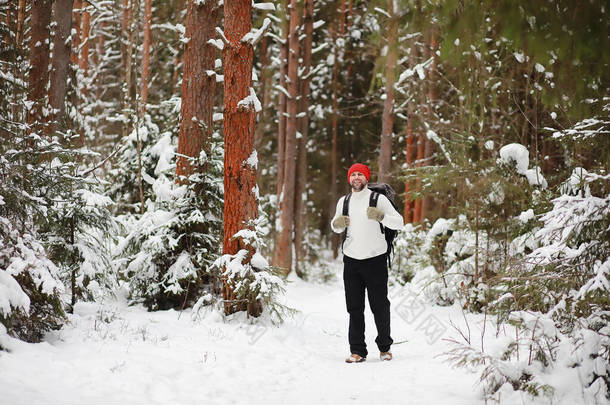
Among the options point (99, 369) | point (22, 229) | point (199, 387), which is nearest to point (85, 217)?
point (22, 229)

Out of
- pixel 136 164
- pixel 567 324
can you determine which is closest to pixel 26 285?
pixel 567 324

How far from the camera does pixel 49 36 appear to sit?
9102 millimetres

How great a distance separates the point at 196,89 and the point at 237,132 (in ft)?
6.96

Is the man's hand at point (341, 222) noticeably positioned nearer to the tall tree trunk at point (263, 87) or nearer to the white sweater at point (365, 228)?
the white sweater at point (365, 228)

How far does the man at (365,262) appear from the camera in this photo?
5.51m

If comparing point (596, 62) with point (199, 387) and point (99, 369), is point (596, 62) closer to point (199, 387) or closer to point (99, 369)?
point (199, 387)

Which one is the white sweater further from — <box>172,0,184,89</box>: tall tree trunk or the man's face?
<box>172,0,184,89</box>: tall tree trunk

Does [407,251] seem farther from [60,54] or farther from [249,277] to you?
[60,54]

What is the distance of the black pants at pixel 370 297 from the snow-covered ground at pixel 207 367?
0.88ft

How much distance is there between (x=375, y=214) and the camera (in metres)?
5.42

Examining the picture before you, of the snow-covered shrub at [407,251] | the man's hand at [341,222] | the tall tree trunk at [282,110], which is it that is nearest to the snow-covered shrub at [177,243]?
the man's hand at [341,222]

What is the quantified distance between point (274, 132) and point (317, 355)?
16.2m

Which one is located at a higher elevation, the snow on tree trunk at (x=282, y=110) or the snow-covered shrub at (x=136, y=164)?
the snow on tree trunk at (x=282, y=110)

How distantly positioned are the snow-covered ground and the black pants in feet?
0.88
